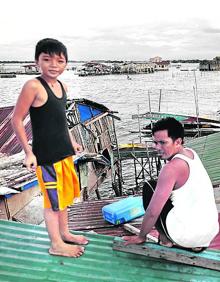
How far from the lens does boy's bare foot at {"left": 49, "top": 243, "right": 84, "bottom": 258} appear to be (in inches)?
141

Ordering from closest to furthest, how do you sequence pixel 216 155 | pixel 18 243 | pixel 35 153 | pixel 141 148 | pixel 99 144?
1. pixel 35 153
2. pixel 18 243
3. pixel 216 155
4. pixel 141 148
5. pixel 99 144

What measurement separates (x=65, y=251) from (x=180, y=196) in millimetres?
1284

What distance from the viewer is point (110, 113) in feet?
58.6

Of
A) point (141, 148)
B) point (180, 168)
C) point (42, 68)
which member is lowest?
point (141, 148)

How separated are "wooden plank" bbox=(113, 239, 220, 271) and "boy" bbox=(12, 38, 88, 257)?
55 centimetres

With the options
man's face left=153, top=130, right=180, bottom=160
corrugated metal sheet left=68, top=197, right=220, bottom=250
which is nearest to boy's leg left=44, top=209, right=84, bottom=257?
man's face left=153, top=130, right=180, bottom=160

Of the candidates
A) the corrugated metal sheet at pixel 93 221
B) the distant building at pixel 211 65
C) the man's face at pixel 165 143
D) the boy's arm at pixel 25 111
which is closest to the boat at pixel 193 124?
the corrugated metal sheet at pixel 93 221

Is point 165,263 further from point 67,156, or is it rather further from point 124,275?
point 67,156

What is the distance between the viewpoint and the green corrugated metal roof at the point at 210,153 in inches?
296

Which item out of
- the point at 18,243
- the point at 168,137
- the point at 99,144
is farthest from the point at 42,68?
the point at 99,144

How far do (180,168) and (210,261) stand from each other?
3.09ft

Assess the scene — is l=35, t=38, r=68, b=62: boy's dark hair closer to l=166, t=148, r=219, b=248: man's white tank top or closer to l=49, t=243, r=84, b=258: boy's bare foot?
Result: l=166, t=148, r=219, b=248: man's white tank top

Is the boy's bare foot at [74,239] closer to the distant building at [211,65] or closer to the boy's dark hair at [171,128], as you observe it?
the boy's dark hair at [171,128]

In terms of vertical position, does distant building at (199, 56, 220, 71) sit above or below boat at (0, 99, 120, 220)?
above
